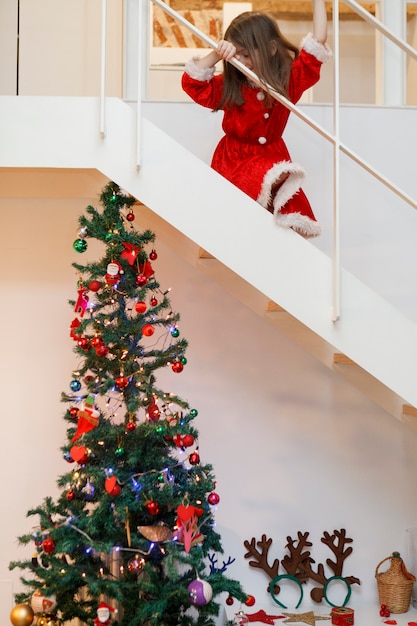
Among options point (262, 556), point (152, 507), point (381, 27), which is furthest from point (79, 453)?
point (381, 27)

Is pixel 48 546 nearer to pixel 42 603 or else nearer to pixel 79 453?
pixel 42 603

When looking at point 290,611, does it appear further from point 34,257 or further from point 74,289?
point 34,257

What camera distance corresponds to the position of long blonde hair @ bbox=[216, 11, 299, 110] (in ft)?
8.94

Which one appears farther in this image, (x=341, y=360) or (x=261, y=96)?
(x=341, y=360)

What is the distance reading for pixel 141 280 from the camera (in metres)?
2.78

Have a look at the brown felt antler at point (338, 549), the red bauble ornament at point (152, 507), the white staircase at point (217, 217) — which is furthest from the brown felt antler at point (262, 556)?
the white staircase at point (217, 217)

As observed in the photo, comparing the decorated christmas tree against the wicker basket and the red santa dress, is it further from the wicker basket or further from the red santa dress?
the wicker basket

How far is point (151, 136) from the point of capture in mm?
2615

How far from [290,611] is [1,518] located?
126 centimetres

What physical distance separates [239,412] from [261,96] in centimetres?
138

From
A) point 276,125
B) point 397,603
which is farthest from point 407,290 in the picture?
point 397,603

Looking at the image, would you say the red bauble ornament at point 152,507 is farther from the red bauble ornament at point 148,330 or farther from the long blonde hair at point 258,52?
the long blonde hair at point 258,52

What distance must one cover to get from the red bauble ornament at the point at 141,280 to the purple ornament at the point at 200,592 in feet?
3.25

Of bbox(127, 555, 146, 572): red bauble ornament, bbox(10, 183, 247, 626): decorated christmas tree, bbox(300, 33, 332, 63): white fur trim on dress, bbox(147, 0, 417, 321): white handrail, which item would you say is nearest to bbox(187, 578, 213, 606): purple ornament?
bbox(10, 183, 247, 626): decorated christmas tree
